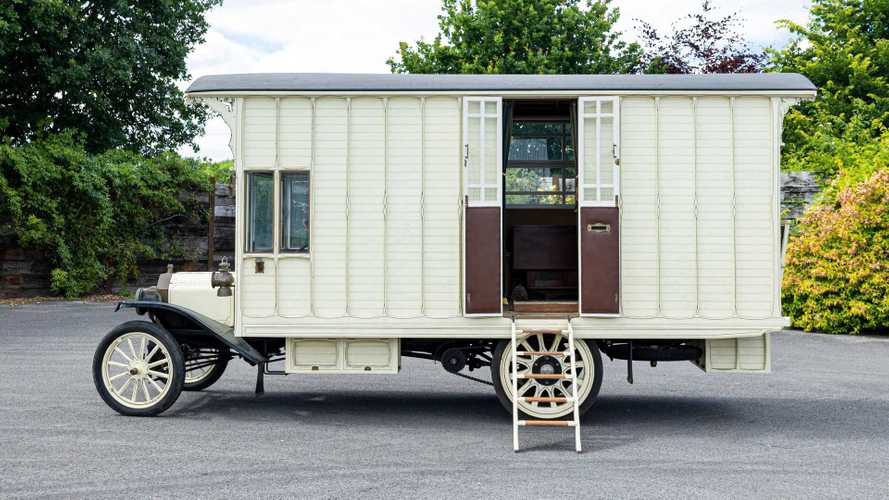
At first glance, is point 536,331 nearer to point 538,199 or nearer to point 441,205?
point 441,205

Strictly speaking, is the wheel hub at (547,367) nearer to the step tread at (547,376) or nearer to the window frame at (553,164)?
the step tread at (547,376)

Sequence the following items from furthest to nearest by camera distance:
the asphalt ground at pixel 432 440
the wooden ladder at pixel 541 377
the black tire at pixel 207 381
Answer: the black tire at pixel 207 381, the wooden ladder at pixel 541 377, the asphalt ground at pixel 432 440

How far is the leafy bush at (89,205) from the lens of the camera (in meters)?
17.6

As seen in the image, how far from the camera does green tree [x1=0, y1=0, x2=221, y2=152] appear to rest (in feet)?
68.5

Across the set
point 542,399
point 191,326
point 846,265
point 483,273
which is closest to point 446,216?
point 483,273

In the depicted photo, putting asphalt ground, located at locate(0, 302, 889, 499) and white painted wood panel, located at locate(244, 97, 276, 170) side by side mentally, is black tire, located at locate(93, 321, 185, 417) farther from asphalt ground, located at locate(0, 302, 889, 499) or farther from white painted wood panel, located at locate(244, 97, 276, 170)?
white painted wood panel, located at locate(244, 97, 276, 170)

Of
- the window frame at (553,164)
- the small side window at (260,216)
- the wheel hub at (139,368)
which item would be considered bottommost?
the wheel hub at (139,368)

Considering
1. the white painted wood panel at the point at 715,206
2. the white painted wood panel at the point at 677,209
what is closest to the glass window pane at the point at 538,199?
the white painted wood panel at the point at 677,209

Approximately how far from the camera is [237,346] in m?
7.31

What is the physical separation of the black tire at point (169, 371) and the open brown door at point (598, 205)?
3.51m

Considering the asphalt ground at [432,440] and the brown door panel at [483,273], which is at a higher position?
the brown door panel at [483,273]

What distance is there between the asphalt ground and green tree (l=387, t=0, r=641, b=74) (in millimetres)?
15976

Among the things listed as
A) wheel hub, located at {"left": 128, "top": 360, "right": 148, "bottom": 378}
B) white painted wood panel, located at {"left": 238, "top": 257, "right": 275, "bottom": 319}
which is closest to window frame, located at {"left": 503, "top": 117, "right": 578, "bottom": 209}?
white painted wood panel, located at {"left": 238, "top": 257, "right": 275, "bottom": 319}

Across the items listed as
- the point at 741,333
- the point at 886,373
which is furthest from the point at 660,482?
the point at 886,373
